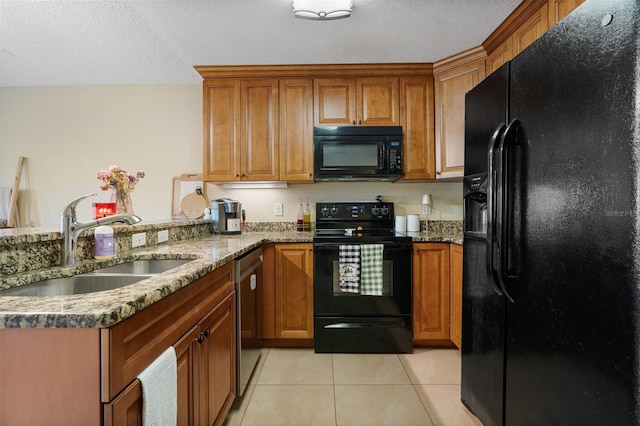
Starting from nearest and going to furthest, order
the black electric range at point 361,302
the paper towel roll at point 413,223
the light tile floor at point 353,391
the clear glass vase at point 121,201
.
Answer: the light tile floor at point 353,391 < the clear glass vase at point 121,201 < the black electric range at point 361,302 < the paper towel roll at point 413,223

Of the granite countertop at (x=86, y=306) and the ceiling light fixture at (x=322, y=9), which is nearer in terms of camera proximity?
the granite countertop at (x=86, y=306)

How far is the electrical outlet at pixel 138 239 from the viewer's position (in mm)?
1728

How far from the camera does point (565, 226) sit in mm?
959

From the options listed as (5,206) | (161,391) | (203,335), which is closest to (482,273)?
(203,335)

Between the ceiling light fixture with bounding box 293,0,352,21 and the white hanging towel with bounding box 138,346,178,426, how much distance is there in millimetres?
1889

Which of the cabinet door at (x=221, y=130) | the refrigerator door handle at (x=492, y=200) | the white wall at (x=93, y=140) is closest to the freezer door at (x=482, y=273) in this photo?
the refrigerator door handle at (x=492, y=200)

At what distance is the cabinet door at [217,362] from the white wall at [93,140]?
1.87m

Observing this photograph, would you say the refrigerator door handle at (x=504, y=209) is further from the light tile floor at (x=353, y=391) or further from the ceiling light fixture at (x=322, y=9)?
the ceiling light fixture at (x=322, y=9)

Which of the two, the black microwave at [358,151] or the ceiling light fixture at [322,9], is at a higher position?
the ceiling light fixture at [322,9]

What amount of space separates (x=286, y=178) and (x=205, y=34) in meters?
1.19

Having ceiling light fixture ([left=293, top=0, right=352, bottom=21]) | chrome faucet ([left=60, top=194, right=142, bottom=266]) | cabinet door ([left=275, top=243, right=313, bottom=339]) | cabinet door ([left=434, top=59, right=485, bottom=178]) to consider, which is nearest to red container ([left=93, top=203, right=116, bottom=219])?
chrome faucet ([left=60, top=194, right=142, bottom=266])

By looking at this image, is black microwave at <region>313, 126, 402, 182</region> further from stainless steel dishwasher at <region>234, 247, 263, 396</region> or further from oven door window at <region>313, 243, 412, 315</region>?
stainless steel dishwasher at <region>234, 247, 263, 396</region>

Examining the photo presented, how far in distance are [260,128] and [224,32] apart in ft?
2.56

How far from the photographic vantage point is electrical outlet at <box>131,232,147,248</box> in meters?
1.73
